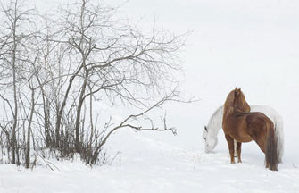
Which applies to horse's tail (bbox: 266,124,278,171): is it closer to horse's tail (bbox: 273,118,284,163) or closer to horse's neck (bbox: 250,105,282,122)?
horse's tail (bbox: 273,118,284,163)

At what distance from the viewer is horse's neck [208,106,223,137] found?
28.5 feet

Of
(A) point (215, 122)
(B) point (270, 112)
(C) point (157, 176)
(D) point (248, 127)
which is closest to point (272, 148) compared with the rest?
(D) point (248, 127)

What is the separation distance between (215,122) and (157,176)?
3.05 m

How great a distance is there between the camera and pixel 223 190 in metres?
5.31

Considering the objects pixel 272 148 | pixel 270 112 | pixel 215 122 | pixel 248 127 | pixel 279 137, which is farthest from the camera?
pixel 215 122

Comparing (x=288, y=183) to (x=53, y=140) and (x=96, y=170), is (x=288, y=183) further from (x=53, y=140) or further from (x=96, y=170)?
(x=53, y=140)

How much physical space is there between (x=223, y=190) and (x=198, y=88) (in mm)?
13329

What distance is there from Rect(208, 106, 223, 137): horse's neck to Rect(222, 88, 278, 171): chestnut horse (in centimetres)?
104

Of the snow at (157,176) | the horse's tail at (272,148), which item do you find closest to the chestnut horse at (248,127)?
the horse's tail at (272,148)

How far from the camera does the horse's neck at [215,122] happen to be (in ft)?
28.5

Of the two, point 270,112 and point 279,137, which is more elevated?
point 270,112

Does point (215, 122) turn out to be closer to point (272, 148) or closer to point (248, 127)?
point (248, 127)

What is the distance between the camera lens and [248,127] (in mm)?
6910

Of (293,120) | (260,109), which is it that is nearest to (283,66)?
(293,120)
